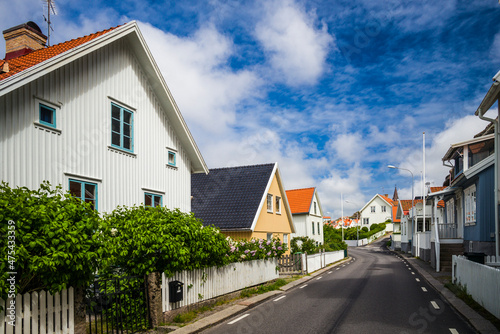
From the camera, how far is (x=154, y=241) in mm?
9281

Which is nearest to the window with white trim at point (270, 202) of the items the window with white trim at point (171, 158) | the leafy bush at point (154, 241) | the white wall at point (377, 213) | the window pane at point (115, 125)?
the window with white trim at point (171, 158)

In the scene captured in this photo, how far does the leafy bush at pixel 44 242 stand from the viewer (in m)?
5.72

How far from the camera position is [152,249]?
9.22 m

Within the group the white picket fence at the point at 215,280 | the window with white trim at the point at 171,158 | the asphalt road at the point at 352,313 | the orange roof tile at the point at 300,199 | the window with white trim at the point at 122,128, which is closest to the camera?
the asphalt road at the point at 352,313

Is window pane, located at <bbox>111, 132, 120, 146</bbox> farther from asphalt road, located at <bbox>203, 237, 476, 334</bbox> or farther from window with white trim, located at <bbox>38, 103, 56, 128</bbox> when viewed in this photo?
asphalt road, located at <bbox>203, 237, 476, 334</bbox>

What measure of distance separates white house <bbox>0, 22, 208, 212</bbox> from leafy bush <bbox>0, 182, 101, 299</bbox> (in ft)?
12.6

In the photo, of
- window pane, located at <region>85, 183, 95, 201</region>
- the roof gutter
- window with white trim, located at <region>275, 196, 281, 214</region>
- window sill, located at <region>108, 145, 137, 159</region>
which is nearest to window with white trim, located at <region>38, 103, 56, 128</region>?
window pane, located at <region>85, 183, 95, 201</region>

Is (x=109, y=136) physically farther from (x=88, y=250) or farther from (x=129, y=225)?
(x=88, y=250)

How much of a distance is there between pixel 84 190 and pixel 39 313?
19.3ft

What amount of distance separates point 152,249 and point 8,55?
10.8 metres

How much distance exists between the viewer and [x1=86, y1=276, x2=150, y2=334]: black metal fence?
8.35m

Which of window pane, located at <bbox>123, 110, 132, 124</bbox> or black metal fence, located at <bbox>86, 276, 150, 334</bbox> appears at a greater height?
window pane, located at <bbox>123, 110, 132, 124</bbox>

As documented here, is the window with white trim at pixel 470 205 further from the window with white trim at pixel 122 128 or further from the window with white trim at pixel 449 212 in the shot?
the window with white trim at pixel 122 128

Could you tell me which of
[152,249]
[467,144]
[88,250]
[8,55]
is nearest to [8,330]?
[88,250]
